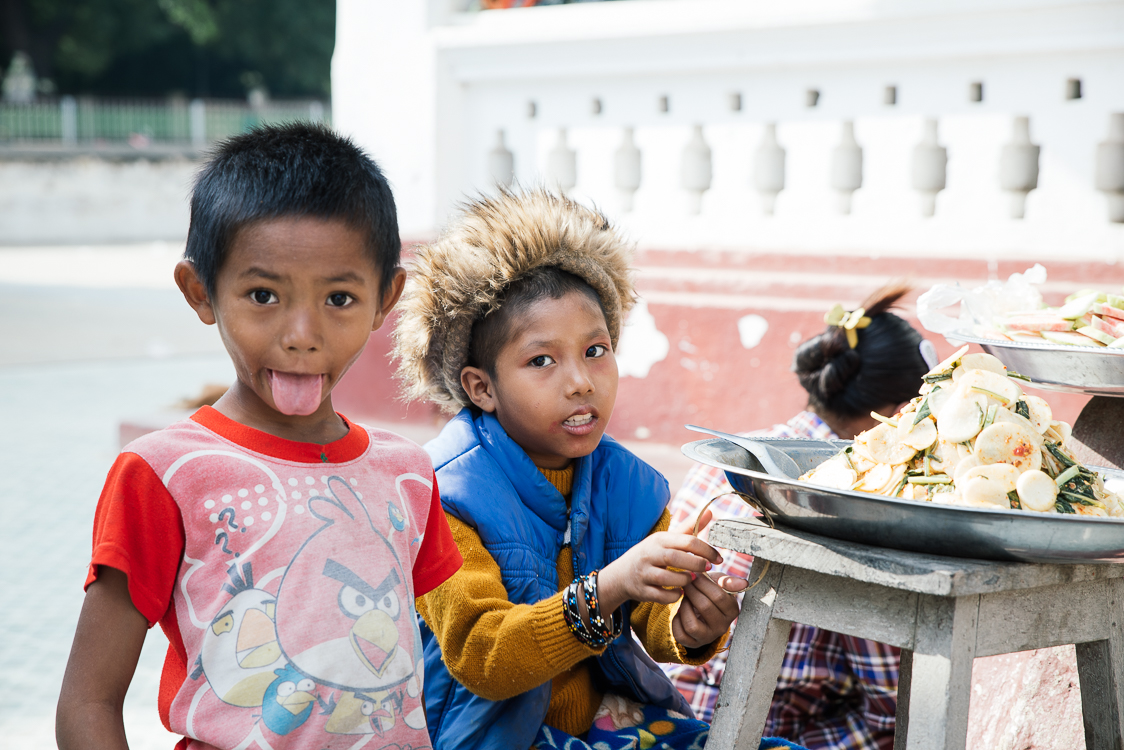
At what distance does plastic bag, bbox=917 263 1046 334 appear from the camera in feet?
7.18

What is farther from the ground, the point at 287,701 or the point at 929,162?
the point at 929,162

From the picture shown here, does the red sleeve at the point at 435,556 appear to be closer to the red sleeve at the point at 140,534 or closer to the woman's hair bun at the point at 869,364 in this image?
the red sleeve at the point at 140,534

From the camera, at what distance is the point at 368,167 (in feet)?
5.34

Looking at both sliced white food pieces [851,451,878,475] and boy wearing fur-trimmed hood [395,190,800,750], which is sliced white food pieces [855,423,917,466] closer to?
sliced white food pieces [851,451,878,475]

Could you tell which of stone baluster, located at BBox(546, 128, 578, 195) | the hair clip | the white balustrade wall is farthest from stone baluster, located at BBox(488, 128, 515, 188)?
the hair clip

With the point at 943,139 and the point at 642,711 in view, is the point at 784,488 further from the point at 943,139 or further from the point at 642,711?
the point at 943,139

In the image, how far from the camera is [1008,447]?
4.57 ft

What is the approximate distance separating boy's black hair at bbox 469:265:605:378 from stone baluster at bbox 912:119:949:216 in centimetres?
180

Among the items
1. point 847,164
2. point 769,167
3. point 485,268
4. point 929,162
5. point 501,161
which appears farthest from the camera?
point 501,161

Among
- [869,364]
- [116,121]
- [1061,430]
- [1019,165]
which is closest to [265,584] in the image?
[1061,430]

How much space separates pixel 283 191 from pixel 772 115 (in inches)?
101

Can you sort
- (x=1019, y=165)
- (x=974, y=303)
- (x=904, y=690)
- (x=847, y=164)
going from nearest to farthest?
(x=904, y=690), (x=974, y=303), (x=1019, y=165), (x=847, y=164)

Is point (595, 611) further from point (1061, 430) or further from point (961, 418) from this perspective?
point (1061, 430)

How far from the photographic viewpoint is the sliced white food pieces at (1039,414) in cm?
147
